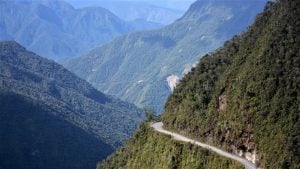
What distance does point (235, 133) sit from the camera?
84000 mm

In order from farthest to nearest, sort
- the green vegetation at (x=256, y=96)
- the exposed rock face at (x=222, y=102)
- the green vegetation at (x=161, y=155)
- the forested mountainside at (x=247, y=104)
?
1. the exposed rock face at (x=222, y=102)
2. the green vegetation at (x=161, y=155)
3. the forested mountainside at (x=247, y=104)
4. the green vegetation at (x=256, y=96)

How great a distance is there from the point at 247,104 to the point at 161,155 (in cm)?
2127

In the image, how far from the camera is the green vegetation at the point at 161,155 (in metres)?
84.8

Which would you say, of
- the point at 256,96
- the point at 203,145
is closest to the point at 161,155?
the point at 203,145

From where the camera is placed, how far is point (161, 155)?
98500mm

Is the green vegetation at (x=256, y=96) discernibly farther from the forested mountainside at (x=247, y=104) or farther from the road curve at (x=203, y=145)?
the road curve at (x=203, y=145)

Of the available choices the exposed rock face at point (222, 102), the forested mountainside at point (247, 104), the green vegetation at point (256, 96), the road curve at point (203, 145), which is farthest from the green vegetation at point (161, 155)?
the exposed rock face at point (222, 102)

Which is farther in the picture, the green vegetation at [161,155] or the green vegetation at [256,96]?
the green vegetation at [161,155]

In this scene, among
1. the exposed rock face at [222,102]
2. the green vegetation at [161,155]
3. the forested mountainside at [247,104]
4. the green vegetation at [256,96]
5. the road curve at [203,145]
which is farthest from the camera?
the exposed rock face at [222,102]

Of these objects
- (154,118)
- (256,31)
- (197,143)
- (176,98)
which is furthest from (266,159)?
(154,118)

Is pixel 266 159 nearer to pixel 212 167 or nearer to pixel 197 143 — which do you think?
pixel 212 167

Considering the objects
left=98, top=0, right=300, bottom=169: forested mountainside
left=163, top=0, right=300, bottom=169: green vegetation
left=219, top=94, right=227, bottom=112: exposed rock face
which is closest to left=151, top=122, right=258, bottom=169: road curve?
left=98, top=0, right=300, bottom=169: forested mountainside

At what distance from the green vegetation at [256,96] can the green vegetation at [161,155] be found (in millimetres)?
3532

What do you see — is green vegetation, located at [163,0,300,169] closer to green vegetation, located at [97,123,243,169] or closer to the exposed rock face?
the exposed rock face
